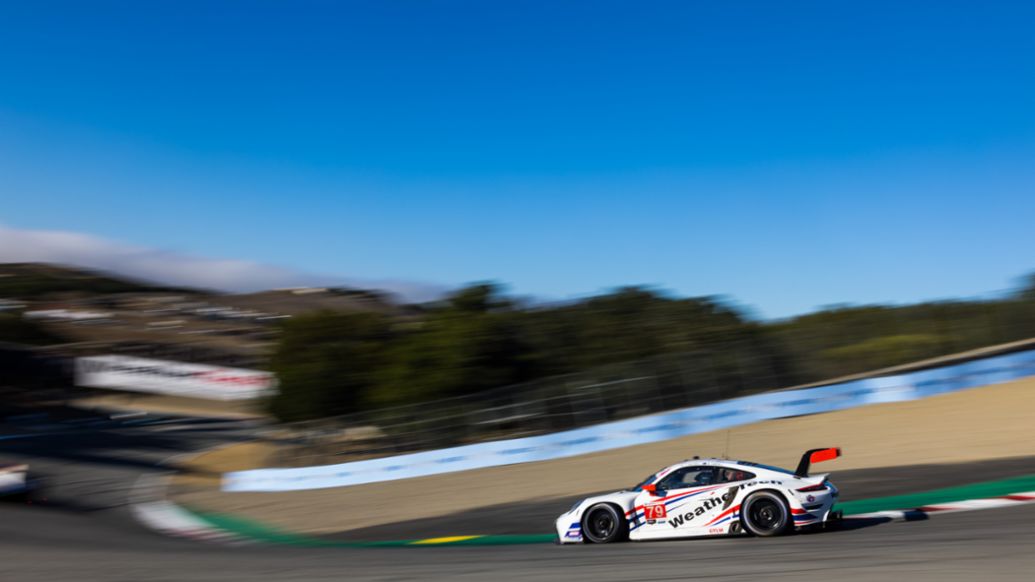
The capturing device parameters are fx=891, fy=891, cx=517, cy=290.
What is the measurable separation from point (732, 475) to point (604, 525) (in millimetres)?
1825

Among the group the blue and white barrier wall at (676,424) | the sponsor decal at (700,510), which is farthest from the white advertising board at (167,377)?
the sponsor decal at (700,510)

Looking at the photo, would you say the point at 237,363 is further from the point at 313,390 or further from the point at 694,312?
the point at 694,312

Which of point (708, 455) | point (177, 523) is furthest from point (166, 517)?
point (708, 455)

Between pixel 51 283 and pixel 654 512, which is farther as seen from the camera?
pixel 51 283

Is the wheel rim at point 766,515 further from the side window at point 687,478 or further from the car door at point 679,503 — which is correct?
the side window at point 687,478

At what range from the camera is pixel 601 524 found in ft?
36.8

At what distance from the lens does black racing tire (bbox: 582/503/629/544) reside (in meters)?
11.1

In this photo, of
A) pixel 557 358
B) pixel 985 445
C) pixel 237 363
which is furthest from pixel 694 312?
pixel 237 363

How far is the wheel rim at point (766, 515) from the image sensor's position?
10.0 meters

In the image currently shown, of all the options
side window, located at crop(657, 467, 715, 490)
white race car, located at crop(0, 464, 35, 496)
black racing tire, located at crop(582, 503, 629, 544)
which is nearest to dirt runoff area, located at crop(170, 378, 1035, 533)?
white race car, located at crop(0, 464, 35, 496)

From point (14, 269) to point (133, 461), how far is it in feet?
411

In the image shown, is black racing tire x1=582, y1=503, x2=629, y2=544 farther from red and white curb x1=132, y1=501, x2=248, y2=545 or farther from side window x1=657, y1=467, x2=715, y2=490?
red and white curb x1=132, y1=501, x2=248, y2=545

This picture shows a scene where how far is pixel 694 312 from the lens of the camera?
3525 cm

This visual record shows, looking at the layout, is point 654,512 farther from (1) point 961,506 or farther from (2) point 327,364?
(2) point 327,364
